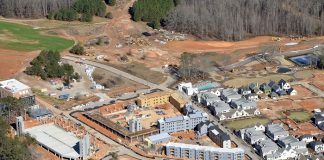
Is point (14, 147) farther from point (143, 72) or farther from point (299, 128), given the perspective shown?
point (143, 72)

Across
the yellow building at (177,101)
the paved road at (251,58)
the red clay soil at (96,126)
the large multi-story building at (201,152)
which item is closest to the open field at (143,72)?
the yellow building at (177,101)

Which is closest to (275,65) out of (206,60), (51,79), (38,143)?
(206,60)

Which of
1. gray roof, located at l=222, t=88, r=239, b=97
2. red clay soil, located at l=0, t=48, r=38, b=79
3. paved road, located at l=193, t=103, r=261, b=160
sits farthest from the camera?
red clay soil, located at l=0, t=48, r=38, b=79

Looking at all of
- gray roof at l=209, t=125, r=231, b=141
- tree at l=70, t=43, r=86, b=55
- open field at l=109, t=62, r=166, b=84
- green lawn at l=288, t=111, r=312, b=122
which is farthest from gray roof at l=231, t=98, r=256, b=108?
tree at l=70, t=43, r=86, b=55

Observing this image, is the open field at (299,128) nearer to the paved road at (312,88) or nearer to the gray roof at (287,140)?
the gray roof at (287,140)

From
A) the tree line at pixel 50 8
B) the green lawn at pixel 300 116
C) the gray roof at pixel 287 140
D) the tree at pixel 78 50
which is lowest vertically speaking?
the gray roof at pixel 287 140

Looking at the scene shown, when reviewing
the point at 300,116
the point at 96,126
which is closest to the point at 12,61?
the point at 96,126

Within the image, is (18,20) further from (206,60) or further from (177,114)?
(177,114)

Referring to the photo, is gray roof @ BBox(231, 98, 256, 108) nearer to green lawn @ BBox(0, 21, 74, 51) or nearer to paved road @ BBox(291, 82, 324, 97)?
paved road @ BBox(291, 82, 324, 97)
